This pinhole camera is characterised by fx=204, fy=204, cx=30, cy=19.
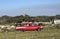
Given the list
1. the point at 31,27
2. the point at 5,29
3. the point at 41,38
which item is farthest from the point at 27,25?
the point at 41,38

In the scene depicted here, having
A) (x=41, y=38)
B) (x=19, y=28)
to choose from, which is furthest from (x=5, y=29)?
(x=41, y=38)

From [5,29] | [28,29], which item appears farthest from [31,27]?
[5,29]

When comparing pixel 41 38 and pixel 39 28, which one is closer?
pixel 41 38

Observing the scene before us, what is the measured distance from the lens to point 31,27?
114 ft

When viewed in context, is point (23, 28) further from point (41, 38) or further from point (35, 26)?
point (41, 38)

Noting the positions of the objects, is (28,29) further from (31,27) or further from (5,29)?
(5,29)

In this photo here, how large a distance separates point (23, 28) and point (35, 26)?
6.81 ft

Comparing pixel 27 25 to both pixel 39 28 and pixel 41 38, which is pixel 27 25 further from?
pixel 41 38

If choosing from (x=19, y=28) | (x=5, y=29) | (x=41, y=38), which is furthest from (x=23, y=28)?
(x=41, y=38)

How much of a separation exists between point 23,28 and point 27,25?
3.09 feet

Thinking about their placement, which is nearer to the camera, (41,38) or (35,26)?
(41,38)

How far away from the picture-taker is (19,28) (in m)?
34.6

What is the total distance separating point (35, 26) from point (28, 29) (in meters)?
1.35

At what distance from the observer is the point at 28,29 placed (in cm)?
3434
